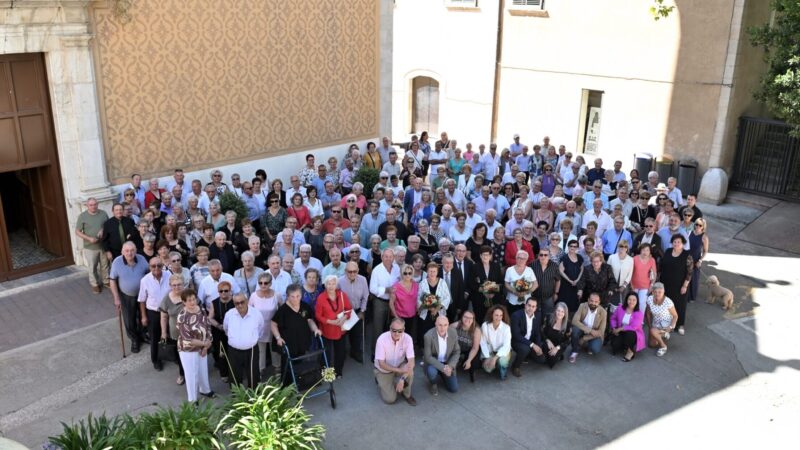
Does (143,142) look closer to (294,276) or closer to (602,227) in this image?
(294,276)

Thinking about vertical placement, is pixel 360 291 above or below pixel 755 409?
above

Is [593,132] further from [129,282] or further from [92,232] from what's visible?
[129,282]

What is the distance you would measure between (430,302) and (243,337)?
97.4 inches

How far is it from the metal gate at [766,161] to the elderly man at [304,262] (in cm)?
1268

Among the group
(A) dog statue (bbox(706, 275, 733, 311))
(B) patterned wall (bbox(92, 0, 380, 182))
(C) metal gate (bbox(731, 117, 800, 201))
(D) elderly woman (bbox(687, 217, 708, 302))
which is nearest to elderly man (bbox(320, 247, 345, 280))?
(B) patterned wall (bbox(92, 0, 380, 182))

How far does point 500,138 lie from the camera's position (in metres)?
21.8

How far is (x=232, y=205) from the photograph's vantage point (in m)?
11.3

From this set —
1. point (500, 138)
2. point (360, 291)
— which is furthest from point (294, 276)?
point (500, 138)

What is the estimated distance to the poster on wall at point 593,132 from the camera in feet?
64.3

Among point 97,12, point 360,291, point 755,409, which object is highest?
point 97,12

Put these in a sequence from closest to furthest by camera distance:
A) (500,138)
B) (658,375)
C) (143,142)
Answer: (658,375), (143,142), (500,138)

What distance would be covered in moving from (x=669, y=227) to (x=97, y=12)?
9.81 metres

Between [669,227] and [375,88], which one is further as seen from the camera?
[375,88]

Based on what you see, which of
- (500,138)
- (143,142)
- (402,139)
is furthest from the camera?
(402,139)
